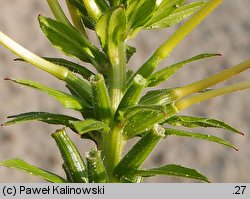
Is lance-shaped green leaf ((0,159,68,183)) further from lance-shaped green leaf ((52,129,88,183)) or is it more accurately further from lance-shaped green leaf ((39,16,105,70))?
lance-shaped green leaf ((39,16,105,70))

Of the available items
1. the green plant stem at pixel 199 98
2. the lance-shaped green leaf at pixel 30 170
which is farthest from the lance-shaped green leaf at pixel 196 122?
the lance-shaped green leaf at pixel 30 170

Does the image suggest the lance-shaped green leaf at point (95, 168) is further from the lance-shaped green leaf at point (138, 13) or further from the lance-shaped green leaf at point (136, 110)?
the lance-shaped green leaf at point (138, 13)

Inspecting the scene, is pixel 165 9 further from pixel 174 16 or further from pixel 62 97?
pixel 62 97

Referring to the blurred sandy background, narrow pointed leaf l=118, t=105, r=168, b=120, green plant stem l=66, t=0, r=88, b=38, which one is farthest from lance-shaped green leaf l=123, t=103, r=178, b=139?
the blurred sandy background

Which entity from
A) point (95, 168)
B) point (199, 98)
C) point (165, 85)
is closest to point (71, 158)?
point (95, 168)
